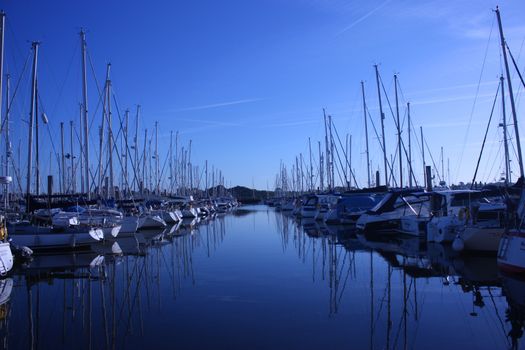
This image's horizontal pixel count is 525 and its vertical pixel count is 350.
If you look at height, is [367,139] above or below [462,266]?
above

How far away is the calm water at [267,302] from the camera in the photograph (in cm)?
1000

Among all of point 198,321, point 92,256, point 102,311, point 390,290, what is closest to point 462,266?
point 390,290

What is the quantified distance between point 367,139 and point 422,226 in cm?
1913

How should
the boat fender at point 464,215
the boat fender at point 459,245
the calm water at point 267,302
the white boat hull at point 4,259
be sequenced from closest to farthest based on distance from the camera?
the calm water at point 267,302 → the white boat hull at point 4,259 → the boat fender at point 459,245 → the boat fender at point 464,215

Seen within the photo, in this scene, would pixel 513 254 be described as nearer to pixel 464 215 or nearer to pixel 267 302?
pixel 267 302

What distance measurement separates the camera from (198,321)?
11461mm

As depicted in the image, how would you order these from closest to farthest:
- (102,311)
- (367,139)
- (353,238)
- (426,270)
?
(102,311) < (426,270) < (353,238) < (367,139)

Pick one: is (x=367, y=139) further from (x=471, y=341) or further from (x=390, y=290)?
(x=471, y=341)

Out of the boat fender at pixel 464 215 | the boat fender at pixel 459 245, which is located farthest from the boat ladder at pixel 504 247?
the boat fender at pixel 464 215

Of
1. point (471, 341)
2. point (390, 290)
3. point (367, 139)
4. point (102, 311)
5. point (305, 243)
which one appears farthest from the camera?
point (367, 139)

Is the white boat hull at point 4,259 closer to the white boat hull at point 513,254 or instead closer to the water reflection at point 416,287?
the water reflection at point 416,287

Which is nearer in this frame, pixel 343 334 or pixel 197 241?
pixel 343 334

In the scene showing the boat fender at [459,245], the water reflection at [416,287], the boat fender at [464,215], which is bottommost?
the water reflection at [416,287]

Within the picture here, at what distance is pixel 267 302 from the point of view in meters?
13.5
